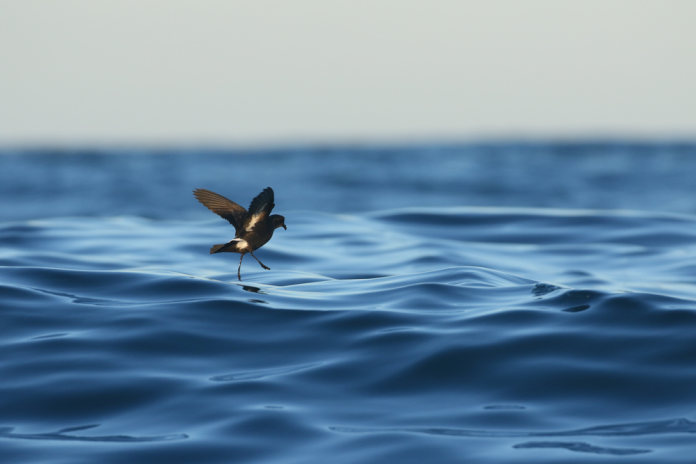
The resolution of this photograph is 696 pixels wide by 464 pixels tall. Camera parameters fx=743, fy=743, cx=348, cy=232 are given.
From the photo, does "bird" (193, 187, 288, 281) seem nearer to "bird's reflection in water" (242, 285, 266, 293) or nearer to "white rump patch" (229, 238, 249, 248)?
"white rump patch" (229, 238, 249, 248)

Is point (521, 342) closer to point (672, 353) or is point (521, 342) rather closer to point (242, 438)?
point (672, 353)

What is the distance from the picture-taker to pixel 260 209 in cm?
646

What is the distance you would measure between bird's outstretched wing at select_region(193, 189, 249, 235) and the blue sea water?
2.39 feet

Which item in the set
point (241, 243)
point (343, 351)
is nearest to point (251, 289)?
point (241, 243)

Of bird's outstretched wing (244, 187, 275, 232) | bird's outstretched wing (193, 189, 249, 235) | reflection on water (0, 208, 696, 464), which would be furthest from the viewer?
bird's outstretched wing (193, 189, 249, 235)

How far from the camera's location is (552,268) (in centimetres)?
1002

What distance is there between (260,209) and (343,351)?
58.3 inches

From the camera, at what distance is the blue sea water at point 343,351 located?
14.6ft

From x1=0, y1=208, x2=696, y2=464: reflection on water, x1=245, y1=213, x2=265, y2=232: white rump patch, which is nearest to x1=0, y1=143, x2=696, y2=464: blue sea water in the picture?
x1=0, y1=208, x2=696, y2=464: reflection on water

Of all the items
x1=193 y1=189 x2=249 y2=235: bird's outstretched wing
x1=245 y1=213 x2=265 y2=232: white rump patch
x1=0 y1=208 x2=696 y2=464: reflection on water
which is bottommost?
x1=0 y1=208 x2=696 y2=464: reflection on water

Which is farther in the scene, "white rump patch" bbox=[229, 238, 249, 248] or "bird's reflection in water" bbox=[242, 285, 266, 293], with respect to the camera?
"bird's reflection in water" bbox=[242, 285, 266, 293]

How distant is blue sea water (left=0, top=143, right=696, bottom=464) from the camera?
14.6 ft

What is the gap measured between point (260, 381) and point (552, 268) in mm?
5854

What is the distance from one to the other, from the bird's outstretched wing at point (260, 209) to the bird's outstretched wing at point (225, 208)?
7.1 inches
